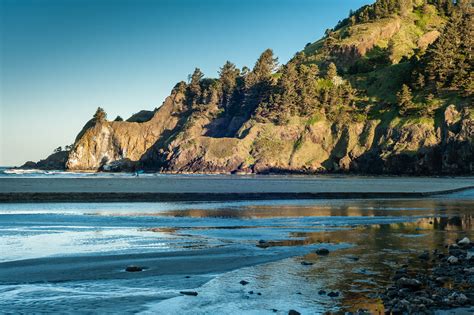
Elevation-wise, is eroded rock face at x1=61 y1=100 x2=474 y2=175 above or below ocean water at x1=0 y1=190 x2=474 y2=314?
above

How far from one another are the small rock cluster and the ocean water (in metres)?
0.52

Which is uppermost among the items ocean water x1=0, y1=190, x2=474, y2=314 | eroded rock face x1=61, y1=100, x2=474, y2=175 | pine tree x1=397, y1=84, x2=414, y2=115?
pine tree x1=397, y1=84, x2=414, y2=115

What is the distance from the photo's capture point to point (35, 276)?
54.1ft

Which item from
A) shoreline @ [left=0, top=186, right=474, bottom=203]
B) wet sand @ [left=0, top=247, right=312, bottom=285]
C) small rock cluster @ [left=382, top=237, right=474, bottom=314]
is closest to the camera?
→ small rock cluster @ [left=382, top=237, right=474, bottom=314]

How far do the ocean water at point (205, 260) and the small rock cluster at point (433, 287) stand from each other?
0.52 m

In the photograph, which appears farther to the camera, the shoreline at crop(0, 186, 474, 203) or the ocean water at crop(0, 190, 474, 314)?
the shoreline at crop(0, 186, 474, 203)

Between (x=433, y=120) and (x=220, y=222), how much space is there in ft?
496

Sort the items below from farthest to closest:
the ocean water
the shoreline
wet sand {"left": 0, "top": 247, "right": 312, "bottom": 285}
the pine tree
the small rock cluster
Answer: the pine tree
the shoreline
wet sand {"left": 0, "top": 247, "right": 312, "bottom": 285}
the ocean water
the small rock cluster

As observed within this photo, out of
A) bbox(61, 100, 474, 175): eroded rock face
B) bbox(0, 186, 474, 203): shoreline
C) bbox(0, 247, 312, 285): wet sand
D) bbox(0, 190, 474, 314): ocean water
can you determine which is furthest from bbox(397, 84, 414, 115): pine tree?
bbox(0, 247, 312, 285): wet sand

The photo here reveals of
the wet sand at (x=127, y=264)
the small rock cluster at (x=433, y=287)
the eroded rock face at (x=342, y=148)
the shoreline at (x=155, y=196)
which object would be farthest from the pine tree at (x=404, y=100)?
the wet sand at (x=127, y=264)

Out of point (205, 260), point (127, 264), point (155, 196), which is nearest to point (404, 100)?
point (155, 196)

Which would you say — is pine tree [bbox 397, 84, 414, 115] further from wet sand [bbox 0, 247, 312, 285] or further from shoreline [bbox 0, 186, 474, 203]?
wet sand [bbox 0, 247, 312, 285]

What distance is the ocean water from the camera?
13.4 m

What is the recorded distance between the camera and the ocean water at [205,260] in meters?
13.4
